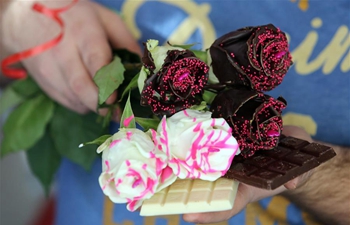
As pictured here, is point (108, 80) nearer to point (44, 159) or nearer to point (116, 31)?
point (116, 31)

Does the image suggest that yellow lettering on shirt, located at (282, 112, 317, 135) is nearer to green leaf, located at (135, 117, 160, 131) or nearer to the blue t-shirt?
the blue t-shirt

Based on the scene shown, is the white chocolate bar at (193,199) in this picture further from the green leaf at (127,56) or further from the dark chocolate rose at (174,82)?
the green leaf at (127,56)

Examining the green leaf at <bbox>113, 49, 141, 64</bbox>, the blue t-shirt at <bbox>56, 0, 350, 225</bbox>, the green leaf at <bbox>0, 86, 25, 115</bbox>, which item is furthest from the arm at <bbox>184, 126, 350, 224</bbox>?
the green leaf at <bbox>0, 86, 25, 115</bbox>

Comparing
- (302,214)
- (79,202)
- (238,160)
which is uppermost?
(238,160)

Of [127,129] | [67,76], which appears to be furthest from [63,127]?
[127,129]

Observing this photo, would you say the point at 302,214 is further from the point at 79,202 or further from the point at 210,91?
the point at 79,202

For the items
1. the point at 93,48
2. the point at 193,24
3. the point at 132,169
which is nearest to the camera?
the point at 132,169

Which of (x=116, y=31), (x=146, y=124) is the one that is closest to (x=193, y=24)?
(x=116, y=31)
